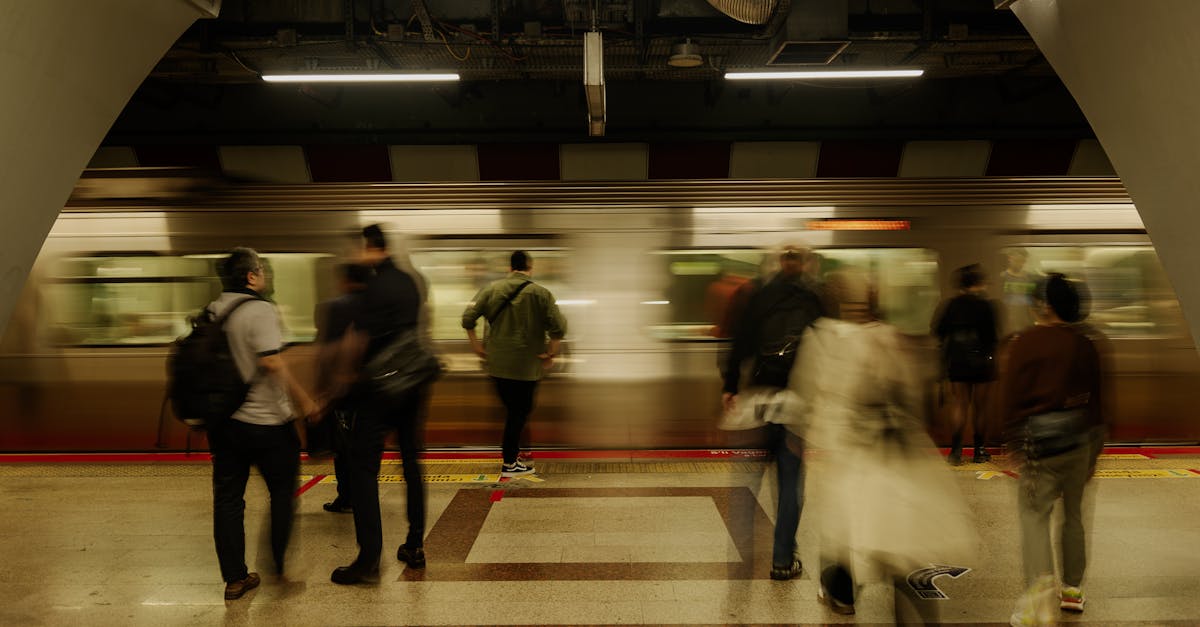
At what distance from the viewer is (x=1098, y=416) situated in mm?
3316

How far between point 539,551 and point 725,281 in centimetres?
288

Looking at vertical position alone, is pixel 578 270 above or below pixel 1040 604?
above

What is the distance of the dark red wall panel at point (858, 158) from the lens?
10812mm

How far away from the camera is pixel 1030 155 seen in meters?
10.9

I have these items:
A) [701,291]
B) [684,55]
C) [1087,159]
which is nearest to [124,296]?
[701,291]

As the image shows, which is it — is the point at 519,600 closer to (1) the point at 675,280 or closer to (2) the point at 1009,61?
(1) the point at 675,280

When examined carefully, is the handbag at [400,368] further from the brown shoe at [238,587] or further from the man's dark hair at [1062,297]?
the man's dark hair at [1062,297]

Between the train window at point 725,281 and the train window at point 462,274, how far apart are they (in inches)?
31.8

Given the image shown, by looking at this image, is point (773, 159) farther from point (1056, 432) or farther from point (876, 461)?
point (876, 461)

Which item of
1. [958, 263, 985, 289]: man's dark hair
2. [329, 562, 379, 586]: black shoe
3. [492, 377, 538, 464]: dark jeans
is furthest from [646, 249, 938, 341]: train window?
[329, 562, 379, 586]: black shoe

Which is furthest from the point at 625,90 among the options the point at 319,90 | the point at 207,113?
the point at 207,113

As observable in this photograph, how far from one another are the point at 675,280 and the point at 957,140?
21.4 feet

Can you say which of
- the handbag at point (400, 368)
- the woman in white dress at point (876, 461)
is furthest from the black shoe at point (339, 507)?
the woman in white dress at point (876, 461)

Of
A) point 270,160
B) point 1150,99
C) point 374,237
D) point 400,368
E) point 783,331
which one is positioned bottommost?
point 400,368
